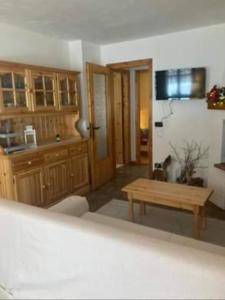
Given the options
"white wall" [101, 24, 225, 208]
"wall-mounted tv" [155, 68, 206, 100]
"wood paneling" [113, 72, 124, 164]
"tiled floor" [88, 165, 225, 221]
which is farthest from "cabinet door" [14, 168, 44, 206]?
"wood paneling" [113, 72, 124, 164]

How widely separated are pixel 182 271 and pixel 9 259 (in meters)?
1.14

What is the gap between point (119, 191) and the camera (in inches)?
166

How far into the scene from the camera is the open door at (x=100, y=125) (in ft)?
13.9

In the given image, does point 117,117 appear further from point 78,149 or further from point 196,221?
point 196,221

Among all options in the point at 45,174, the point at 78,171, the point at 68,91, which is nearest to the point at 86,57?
the point at 68,91

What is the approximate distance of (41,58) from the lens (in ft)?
12.4

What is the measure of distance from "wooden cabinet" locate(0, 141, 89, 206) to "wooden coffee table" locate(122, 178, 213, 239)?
1.16 metres

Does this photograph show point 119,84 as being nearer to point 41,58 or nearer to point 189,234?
point 41,58

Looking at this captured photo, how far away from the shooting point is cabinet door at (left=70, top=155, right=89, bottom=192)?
12.6ft

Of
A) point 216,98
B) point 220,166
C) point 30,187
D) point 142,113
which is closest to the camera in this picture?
point 30,187

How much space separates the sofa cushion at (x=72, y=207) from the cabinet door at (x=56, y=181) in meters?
1.17

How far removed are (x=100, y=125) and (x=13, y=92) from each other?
6.06 feet

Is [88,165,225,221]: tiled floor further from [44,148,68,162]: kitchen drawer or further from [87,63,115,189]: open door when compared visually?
[44,148,68,162]: kitchen drawer

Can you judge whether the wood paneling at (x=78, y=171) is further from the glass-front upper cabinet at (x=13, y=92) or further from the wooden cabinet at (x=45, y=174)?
the glass-front upper cabinet at (x=13, y=92)
